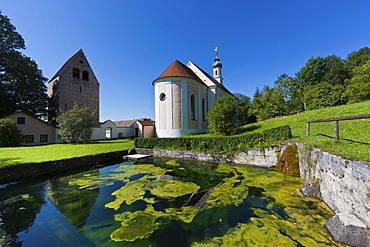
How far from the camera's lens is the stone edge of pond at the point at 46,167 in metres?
7.75

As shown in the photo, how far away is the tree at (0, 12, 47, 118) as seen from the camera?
21812mm

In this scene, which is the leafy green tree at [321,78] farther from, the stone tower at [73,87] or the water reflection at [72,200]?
the stone tower at [73,87]

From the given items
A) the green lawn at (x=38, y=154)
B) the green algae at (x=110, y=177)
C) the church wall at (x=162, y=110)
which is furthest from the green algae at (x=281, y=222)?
the church wall at (x=162, y=110)

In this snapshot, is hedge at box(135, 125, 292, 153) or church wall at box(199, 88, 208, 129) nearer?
hedge at box(135, 125, 292, 153)

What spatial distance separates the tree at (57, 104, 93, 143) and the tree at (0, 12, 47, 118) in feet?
25.2

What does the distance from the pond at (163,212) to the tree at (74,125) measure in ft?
46.9

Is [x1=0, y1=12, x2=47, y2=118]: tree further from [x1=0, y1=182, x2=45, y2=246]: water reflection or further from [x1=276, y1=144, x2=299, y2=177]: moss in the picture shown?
[x1=276, y1=144, x2=299, y2=177]: moss

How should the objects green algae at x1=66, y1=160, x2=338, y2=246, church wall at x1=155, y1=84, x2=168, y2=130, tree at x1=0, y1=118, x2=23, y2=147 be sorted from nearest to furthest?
green algae at x1=66, y1=160, x2=338, y2=246 < tree at x1=0, y1=118, x2=23, y2=147 < church wall at x1=155, y1=84, x2=168, y2=130

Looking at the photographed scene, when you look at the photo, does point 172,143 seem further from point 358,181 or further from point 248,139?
point 358,181

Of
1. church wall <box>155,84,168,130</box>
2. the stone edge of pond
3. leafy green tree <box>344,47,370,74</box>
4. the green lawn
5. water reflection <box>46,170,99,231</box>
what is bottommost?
water reflection <box>46,170,99,231</box>

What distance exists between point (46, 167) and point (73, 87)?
21355mm

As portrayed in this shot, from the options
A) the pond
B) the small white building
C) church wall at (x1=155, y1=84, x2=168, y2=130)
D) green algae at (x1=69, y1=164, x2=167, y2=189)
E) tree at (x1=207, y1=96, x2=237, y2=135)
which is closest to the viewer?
the pond

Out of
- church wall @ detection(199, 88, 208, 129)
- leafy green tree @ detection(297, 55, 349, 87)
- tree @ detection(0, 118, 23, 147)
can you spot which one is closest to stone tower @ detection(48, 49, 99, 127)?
tree @ detection(0, 118, 23, 147)

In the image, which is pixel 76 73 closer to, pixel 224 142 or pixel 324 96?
pixel 224 142
